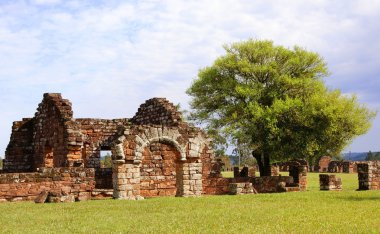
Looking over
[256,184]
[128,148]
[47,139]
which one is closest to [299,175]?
[256,184]

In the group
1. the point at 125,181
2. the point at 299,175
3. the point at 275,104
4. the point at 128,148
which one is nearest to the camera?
the point at 125,181

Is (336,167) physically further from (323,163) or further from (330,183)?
(330,183)

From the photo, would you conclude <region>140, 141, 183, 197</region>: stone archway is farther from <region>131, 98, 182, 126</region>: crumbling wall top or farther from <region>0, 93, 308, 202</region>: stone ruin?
<region>131, 98, 182, 126</region>: crumbling wall top

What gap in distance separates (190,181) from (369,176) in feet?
33.1

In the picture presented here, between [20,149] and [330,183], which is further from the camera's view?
[20,149]

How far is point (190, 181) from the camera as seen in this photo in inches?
866

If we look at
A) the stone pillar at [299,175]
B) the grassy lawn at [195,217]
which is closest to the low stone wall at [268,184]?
the stone pillar at [299,175]

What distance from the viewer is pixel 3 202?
18125 mm

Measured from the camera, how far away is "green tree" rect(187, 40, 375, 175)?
3262cm

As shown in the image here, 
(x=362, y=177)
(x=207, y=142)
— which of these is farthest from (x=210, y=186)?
(x=362, y=177)

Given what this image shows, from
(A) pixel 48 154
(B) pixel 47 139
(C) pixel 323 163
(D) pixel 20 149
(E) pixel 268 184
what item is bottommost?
(E) pixel 268 184

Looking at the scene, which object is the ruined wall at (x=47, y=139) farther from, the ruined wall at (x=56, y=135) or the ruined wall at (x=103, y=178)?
the ruined wall at (x=103, y=178)

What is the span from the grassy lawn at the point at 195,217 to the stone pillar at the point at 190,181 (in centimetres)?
412

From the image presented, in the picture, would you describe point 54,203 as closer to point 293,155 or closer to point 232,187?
point 232,187
